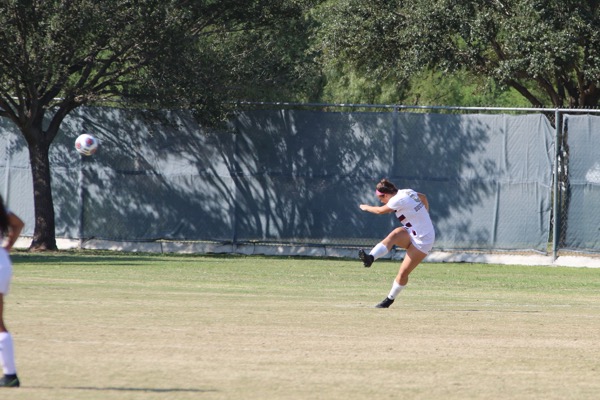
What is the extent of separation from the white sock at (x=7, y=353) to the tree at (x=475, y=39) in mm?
22850

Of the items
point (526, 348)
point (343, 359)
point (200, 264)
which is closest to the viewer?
point (343, 359)

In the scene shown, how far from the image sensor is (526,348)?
11195 mm

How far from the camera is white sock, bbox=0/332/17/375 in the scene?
7906mm

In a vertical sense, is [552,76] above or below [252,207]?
above

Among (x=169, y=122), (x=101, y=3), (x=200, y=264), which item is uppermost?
(x=101, y=3)

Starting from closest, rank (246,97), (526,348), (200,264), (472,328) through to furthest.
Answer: (526,348) < (472,328) < (200,264) < (246,97)

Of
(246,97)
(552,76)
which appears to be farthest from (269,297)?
(552,76)

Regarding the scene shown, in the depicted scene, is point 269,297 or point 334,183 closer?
point 269,297

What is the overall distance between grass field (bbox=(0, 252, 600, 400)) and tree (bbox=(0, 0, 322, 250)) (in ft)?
19.7

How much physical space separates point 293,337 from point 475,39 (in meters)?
20.3

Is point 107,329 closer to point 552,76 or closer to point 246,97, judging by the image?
point 246,97

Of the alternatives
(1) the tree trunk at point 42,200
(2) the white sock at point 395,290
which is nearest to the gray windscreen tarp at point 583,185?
(2) the white sock at point 395,290

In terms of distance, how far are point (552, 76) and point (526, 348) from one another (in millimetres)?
22880

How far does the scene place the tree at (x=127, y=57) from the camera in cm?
2412
